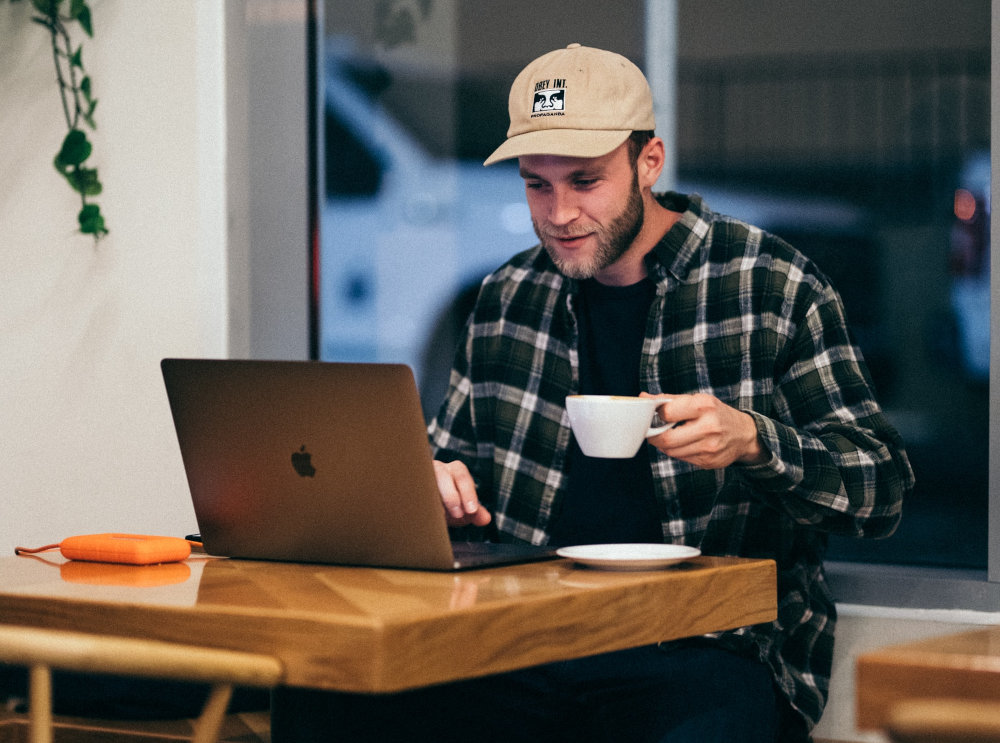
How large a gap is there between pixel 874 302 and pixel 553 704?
0.96 m

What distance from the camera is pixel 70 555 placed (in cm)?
146

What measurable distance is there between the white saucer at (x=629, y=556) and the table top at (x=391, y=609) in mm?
13

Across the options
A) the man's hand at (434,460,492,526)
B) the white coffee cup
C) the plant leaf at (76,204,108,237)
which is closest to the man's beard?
the man's hand at (434,460,492,526)

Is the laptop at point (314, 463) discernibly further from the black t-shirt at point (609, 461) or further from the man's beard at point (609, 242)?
the man's beard at point (609, 242)

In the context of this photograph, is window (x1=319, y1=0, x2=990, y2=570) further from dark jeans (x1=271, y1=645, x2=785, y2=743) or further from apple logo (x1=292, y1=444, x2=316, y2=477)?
apple logo (x1=292, y1=444, x2=316, y2=477)

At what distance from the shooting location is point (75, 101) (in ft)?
8.00

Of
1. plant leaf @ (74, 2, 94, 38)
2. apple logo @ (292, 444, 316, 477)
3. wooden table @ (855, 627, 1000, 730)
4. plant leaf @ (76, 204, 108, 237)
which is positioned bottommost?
wooden table @ (855, 627, 1000, 730)

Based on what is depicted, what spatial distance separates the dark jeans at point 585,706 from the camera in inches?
56.3

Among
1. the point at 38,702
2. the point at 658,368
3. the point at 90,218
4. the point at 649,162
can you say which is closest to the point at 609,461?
the point at 658,368

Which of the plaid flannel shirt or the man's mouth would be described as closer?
the plaid flannel shirt

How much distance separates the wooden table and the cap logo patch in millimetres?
1213

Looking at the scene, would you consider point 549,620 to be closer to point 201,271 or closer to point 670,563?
point 670,563

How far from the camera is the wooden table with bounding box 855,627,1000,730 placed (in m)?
0.77

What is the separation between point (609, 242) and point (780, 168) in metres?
0.47
